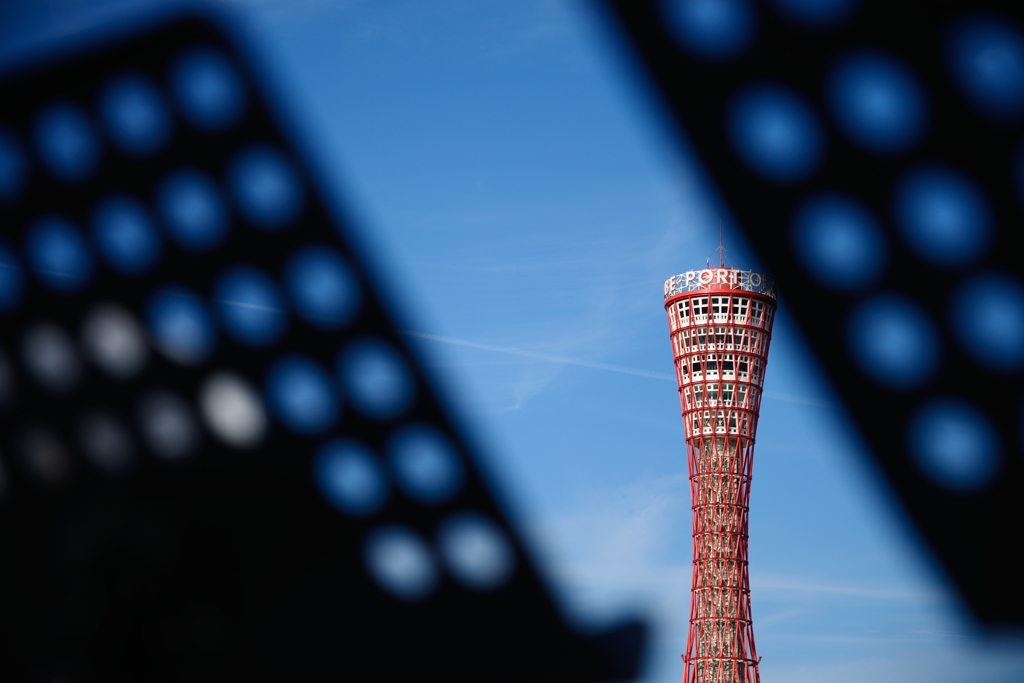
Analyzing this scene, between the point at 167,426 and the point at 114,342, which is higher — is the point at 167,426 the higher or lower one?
the lower one

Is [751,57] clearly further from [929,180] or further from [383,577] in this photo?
[383,577]

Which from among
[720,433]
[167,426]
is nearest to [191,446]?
[167,426]

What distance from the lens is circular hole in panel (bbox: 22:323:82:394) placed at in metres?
7.35

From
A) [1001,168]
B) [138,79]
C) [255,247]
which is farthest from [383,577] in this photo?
[1001,168]

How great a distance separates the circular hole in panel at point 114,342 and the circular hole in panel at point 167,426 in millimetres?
263

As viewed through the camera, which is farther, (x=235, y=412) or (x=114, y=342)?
(x=235, y=412)

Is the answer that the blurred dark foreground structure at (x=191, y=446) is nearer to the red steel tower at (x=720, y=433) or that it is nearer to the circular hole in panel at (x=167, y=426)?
the circular hole in panel at (x=167, y=426)

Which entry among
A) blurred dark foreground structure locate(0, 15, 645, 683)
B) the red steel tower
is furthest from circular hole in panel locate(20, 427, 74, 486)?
the red steel tower

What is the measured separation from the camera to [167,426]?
24.4 ft

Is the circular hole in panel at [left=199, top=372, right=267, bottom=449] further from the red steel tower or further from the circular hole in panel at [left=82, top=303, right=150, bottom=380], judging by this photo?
the red steel tower

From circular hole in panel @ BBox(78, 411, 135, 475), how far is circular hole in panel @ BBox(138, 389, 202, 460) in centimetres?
15

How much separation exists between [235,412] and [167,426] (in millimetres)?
508

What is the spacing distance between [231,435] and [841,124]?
4.84 m

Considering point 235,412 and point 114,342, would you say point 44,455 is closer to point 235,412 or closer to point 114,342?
point 114,342
